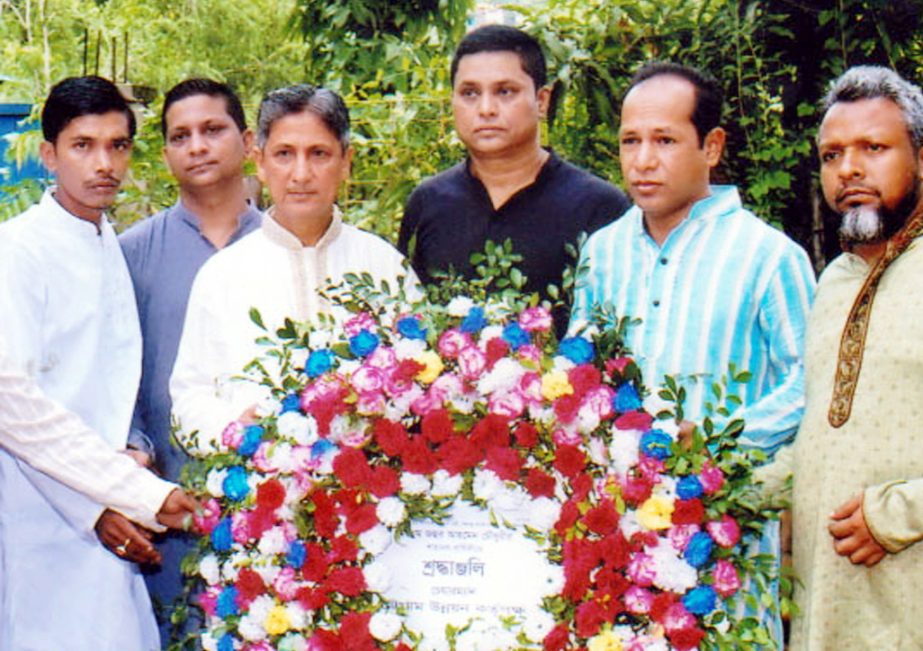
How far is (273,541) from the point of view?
3164 mm

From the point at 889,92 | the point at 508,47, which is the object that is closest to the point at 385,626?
the point at 889,92

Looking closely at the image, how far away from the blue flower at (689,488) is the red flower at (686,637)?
30 centimetres

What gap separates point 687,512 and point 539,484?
343mm

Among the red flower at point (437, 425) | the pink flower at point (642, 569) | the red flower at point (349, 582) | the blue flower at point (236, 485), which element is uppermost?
the red flower at point (437, 425)

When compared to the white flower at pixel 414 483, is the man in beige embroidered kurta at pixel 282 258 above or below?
above

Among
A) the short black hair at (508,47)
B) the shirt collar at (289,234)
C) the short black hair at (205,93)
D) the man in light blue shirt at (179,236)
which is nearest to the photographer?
the shirt collar at (289,234)

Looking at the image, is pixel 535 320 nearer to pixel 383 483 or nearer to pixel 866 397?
pixel 383 483

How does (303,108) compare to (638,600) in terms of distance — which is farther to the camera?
(303,108)

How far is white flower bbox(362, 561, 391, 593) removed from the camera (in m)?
3.11

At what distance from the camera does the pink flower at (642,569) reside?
3043 mm

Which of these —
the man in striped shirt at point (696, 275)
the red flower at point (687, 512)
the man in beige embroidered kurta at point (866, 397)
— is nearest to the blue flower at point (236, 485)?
the man in striped shirt at point (696, 275)

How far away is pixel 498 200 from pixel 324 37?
3.42m

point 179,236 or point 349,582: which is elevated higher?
point 179,236

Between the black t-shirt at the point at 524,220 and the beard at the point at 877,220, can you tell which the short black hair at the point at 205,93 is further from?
the beard at the point at 877,220
